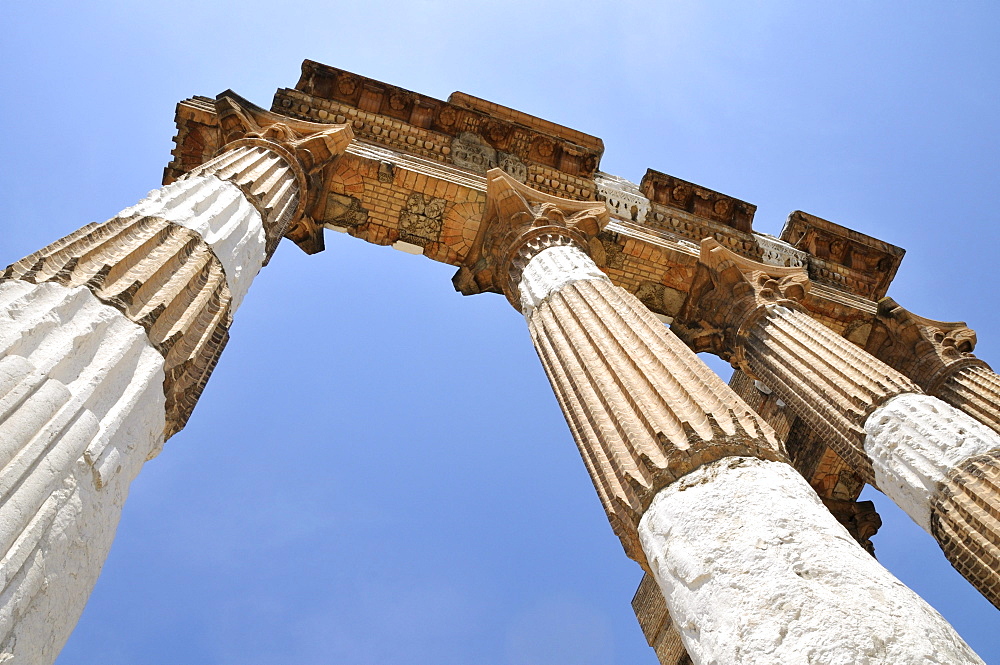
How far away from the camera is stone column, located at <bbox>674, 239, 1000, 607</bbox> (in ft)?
21.1

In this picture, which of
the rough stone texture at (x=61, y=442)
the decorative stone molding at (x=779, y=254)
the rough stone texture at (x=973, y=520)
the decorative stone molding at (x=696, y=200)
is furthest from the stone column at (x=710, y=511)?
the decorative stone molding at (x=779, y=254)

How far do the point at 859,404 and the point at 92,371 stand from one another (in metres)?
7.58

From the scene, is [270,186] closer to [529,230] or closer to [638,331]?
[529,230]

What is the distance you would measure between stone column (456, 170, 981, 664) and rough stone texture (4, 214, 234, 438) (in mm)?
3188

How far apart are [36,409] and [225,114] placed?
6878 millimetres

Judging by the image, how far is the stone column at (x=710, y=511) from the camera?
3252 mm

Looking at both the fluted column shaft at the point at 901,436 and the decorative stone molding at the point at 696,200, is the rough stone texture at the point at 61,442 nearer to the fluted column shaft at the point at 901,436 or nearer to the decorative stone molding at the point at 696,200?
the fluted column shaft at the point at 901,436

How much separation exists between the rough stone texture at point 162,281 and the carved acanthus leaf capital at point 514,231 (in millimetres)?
4158

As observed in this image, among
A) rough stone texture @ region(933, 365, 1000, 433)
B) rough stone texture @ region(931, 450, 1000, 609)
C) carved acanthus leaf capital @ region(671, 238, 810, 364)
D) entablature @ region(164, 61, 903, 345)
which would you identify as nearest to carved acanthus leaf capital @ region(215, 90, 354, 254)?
entablature @ region(164, 61, 903, 345)

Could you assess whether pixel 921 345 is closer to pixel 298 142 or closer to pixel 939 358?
pixel 939 358

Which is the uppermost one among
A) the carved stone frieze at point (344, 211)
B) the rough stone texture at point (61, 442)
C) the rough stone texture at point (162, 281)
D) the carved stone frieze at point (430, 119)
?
the carved stone frieze at point (430, 119)

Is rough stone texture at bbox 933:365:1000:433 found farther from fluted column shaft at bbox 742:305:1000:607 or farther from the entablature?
the entablature

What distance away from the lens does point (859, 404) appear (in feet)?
25.4

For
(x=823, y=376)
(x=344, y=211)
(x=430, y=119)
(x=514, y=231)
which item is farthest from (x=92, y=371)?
(x=430, y=119)
